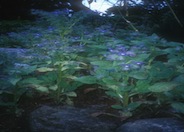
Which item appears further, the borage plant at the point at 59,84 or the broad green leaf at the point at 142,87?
the borage plant at the point at 59,84

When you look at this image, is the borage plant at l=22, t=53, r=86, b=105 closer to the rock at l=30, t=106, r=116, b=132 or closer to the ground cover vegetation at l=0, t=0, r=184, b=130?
the ground cover vegetation at l=0, t=0, r=184, b=130

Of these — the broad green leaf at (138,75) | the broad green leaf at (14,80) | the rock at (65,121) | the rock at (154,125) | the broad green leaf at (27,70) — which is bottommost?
the rock at (65,121)

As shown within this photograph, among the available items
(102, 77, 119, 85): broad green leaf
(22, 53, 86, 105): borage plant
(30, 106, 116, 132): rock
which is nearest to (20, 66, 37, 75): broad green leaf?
(22, 53, 86, 105): borage plant

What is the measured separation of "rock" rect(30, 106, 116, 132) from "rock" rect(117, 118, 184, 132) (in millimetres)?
150

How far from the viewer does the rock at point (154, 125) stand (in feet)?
7.45

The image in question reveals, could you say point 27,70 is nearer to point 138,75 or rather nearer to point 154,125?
point 138,75

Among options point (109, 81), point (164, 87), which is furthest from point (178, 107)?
point (109, 81)

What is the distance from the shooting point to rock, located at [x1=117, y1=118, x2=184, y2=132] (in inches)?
89.4

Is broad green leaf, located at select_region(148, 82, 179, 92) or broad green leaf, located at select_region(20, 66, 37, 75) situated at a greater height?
broad green leaf, located at select_region(148, 82, 179, 92)

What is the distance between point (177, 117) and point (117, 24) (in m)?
7.03

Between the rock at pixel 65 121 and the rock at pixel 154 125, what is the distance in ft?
0.49

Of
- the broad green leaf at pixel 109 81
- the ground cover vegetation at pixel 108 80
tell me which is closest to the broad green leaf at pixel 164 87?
the ground cover vegetation at pixel 108 80

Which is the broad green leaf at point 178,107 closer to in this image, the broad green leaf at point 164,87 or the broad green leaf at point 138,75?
the broad green leaf at point 164,87

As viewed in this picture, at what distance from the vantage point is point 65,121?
248cm
